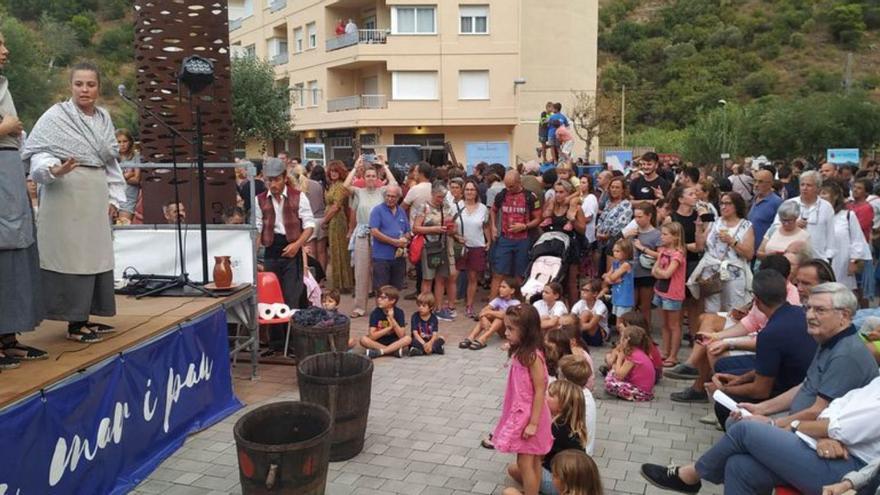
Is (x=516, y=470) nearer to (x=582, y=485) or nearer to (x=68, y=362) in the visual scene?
(x=582, y=485)

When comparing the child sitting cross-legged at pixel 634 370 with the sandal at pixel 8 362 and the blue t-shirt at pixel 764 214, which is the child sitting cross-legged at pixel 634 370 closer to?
the blue t-shirt at pixel 764 214

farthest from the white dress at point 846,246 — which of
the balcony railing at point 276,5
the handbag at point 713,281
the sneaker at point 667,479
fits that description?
the balcony railing at point 276,5

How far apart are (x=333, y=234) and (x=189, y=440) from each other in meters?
5.32

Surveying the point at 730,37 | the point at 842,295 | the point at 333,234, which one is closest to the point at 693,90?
the point at 730,37

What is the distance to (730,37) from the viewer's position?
67.7 metres

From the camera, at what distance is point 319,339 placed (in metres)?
5.93

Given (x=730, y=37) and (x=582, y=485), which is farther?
(x=730, y=37)

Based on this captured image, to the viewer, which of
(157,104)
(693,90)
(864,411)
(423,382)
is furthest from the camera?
(693,90)

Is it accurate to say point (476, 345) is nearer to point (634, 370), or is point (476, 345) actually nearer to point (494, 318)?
point (494, 318)

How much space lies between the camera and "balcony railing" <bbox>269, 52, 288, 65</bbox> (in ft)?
124

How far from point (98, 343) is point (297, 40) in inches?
1375

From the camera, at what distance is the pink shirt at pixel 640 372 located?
616 centimetres

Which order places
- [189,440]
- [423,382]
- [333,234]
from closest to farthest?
[189,440] → [423,382] → [333,234]

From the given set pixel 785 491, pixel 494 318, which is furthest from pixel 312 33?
pixel 785 491
